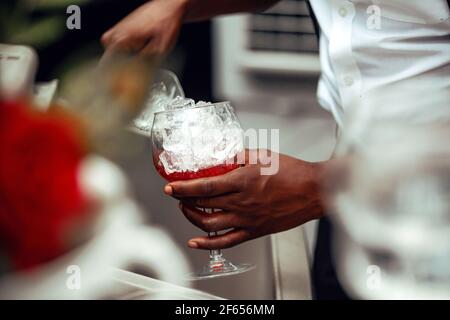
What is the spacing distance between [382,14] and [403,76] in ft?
0.25

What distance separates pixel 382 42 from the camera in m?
0.80

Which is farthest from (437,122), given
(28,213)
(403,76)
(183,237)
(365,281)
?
(28,213)

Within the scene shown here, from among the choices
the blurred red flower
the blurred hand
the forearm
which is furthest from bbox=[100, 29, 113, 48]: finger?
the blurred red flower

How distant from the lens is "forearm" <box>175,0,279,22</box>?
0.97 metres

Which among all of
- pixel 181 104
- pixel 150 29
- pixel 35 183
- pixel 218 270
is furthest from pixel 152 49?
pixel 35 183

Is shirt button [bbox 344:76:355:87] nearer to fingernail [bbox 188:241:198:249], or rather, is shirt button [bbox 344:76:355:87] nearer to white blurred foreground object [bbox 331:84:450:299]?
white blurred foreground object [bbox 331:84:450:299]

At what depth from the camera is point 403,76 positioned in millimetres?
814

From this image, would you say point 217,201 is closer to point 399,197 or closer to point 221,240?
point 221,240

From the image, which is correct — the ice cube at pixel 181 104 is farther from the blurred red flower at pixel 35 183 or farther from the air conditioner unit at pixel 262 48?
the air conditioner unit at pixel 262 48

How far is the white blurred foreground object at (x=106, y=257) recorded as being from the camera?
1.65ft

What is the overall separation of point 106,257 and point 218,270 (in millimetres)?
173

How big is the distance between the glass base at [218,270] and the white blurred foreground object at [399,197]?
0.39 ft

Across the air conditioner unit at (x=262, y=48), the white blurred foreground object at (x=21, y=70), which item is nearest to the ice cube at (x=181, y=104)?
the white blurred foreground object at (x=21, y=70)
